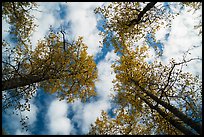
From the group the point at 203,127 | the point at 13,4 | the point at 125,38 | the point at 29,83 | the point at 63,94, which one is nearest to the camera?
the point at 203,127

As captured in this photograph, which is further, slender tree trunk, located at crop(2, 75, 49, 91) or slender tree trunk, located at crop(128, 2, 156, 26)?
slender tree trunk, located at crop(128, 2, 156, 26)

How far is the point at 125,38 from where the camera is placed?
10.8 m

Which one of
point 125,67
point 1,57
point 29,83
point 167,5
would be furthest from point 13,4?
point 125,67

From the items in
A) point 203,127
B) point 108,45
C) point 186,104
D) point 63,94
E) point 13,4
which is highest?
point 108,45

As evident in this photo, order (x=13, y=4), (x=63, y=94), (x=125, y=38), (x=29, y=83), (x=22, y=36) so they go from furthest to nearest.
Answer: (x=63, y=94), (x=125, y=38), (x=22, y=36), (x=29, y=83), (x=13, y=4)

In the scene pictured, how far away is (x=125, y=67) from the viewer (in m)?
12.4

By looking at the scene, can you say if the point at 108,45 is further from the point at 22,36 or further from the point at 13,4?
the point at 13,4

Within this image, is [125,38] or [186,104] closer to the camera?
[186,104]

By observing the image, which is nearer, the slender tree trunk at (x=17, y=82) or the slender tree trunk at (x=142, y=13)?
the slender tree trunk at (x=17, y=82)

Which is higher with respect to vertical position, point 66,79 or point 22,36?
point 22,36

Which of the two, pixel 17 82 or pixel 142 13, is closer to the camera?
pixel 17 82

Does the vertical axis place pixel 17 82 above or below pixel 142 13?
below

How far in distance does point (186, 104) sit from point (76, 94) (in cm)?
572

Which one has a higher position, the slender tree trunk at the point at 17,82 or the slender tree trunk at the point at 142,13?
the slender tree trunk at the point at 142,13
